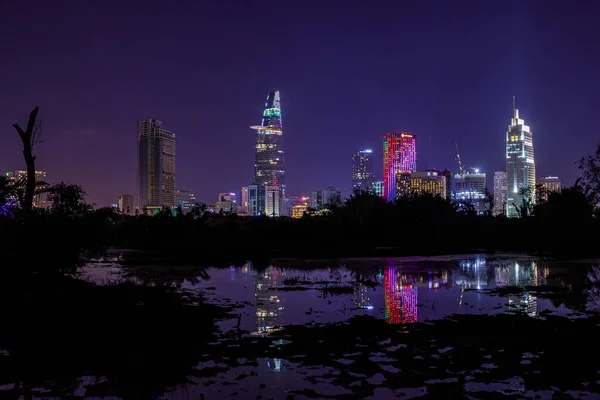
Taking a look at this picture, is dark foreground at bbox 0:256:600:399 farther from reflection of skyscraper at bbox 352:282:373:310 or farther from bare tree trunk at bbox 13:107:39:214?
bare tree trunk at bbox 13:107:39:214

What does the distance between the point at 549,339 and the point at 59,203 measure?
22.8 meters

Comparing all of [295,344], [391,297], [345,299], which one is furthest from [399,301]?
[295,344]

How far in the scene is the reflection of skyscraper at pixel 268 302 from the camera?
14969 mm

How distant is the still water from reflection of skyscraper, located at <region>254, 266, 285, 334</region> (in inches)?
1.2

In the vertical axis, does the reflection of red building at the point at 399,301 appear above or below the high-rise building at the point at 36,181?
below

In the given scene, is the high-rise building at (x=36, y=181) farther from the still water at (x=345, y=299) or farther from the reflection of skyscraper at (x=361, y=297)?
the reflection of skyscraper at (x=361, y=297)

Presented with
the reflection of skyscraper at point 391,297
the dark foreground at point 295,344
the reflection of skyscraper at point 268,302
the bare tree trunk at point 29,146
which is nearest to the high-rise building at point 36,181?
the bare tree trunk at point 29,146

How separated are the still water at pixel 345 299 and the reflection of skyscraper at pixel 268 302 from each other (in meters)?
0.03

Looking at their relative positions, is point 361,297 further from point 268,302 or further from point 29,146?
point 29,146

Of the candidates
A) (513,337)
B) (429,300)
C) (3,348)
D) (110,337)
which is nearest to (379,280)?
(429,300)

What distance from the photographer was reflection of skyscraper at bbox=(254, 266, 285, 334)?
14969 millimetres

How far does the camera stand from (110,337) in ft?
42.1

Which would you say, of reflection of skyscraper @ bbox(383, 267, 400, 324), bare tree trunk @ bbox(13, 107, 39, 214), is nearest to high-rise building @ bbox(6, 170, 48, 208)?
bare tree trunk @ bbox(13, 107, 39, 214)

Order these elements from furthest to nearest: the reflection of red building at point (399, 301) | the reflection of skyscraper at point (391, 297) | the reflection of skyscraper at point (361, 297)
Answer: the reflection of skyscraper at point (361, 297), the reflection of skyscraper at point (391, 297), the reflection of red building at point (399, 301)
